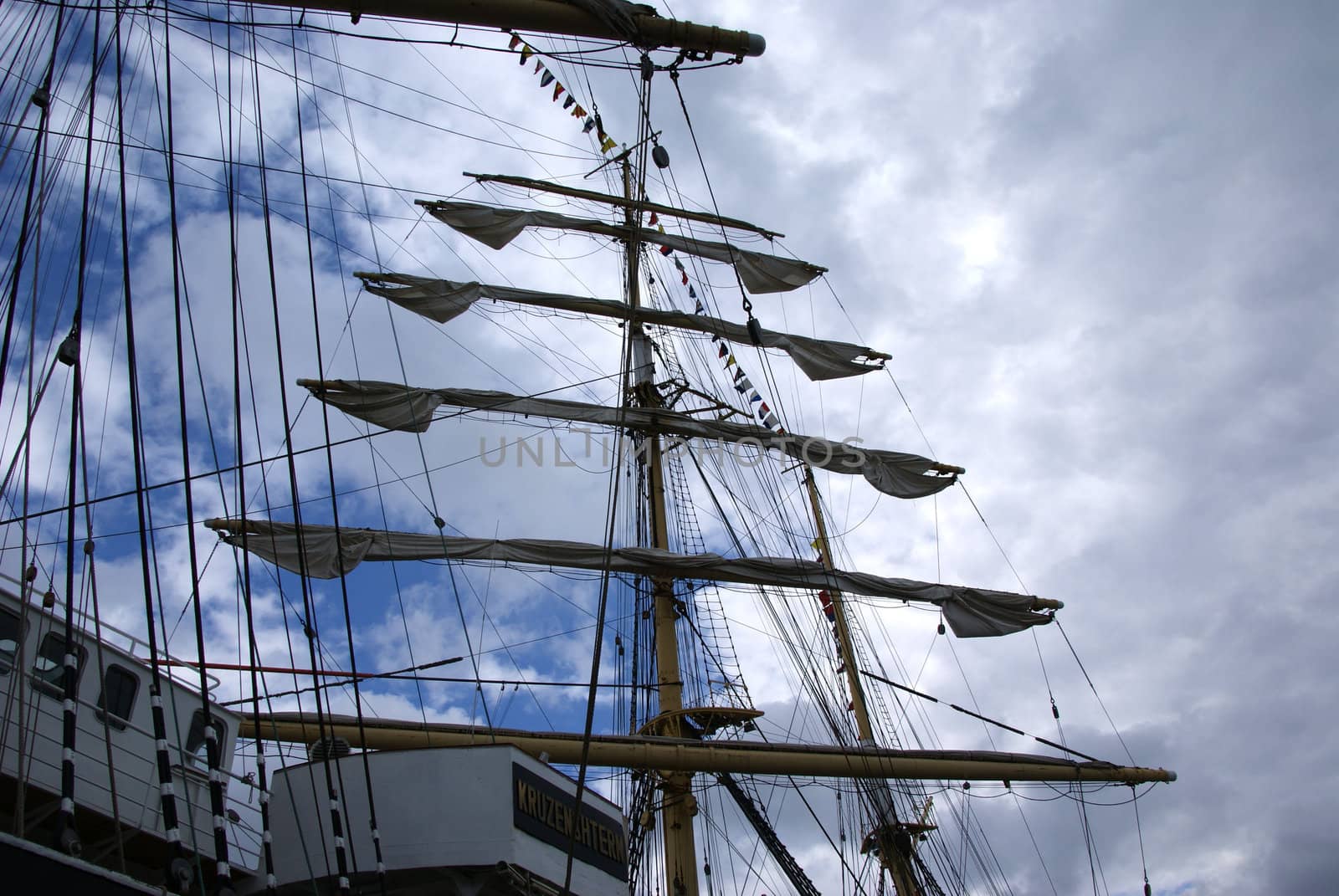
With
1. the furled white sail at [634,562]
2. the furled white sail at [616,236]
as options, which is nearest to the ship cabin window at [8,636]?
the furled white sail at [634,562]

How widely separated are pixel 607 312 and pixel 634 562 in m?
5.03

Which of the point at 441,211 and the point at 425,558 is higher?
the point at 441,211

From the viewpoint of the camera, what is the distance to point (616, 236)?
22.4m

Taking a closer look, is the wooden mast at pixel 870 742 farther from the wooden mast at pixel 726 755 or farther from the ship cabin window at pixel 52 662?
the ship cabin window at pixel 52 662

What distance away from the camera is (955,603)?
65.9 ft

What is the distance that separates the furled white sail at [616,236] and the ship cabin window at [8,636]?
13.6 m

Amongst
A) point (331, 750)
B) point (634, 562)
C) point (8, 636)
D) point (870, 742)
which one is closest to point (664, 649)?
point (634, 562)

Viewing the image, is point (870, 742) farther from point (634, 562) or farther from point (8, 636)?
point (8, 636)

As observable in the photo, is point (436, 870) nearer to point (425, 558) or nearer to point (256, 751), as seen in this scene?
point (256, 751)

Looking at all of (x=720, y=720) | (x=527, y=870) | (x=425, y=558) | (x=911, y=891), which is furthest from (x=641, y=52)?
(x=911, y=891)

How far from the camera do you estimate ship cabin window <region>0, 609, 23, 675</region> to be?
7379 mm

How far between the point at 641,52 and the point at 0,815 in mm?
7423

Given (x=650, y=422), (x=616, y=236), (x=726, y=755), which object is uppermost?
(x=616, y=236)

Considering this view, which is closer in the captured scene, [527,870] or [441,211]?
[527,870]
